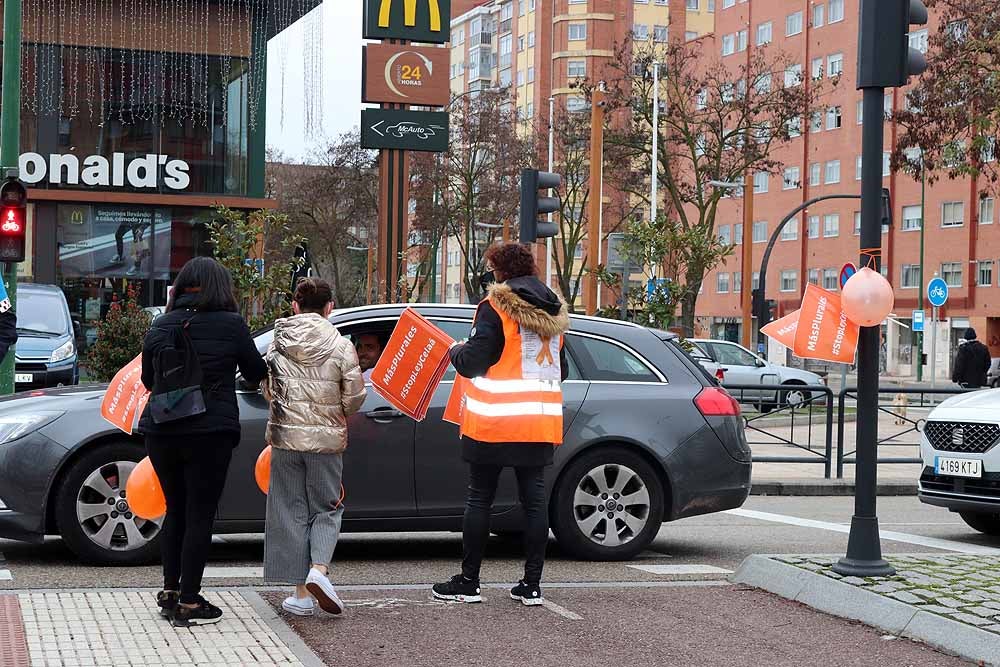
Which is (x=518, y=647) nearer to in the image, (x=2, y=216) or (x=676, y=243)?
(x=2, y=216)

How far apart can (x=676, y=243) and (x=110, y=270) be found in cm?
1634

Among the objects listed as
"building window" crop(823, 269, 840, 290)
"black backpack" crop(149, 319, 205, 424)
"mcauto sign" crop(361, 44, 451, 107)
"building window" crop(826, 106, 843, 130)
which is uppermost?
"building window" crop(826, 106, 843, 130)

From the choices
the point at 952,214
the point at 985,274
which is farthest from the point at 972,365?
the point at 952,214

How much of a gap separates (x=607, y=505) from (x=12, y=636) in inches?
170

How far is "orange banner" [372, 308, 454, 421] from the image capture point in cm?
809

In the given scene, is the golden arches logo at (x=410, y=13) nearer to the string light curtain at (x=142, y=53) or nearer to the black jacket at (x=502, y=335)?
the string light curtain at (x=142, y=53)

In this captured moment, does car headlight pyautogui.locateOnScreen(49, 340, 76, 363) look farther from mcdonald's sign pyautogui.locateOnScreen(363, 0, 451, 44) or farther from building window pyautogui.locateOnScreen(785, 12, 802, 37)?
building window pyautogui.locateOnScreen(785, 12, 802, 37)

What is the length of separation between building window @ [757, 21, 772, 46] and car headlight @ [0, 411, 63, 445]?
77.4 m

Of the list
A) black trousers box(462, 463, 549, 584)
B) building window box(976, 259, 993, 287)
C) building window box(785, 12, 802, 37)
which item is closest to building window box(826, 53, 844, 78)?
building window box(785, 12, 802, 37)

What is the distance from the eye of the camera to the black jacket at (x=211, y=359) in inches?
267

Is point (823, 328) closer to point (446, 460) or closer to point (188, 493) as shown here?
point (446, 460)

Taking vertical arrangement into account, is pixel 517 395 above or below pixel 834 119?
below

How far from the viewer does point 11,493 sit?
869cm

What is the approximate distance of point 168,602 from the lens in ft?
22.7
